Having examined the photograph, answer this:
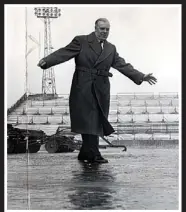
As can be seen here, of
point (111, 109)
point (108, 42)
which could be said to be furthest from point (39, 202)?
point (108, 42)

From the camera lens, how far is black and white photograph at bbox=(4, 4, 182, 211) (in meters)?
6.96

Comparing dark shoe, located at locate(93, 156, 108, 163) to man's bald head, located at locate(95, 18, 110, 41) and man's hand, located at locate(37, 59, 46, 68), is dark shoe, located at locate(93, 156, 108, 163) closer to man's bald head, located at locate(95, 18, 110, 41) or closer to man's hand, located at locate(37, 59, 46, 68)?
man's hand, located at locate(37, 59, 46, 68)

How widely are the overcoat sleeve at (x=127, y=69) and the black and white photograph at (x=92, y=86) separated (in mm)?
11

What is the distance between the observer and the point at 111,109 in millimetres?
7109

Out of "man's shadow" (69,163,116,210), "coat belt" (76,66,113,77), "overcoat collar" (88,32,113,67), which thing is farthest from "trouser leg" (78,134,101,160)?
"overcoat collar" (88,32,113,67)

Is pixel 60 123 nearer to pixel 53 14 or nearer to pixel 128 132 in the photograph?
pixel 128 132

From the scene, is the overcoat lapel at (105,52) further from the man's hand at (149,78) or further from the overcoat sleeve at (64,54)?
the man's hand at (149,78)

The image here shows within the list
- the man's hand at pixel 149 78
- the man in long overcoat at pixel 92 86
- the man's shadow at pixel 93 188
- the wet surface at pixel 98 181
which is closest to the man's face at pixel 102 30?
the man in long overcoat at pixel 92 86

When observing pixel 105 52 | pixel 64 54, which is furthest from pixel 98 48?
pixel 64 54

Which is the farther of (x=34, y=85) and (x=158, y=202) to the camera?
(x=34, y=85)

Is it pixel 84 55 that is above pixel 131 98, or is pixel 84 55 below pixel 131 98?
above

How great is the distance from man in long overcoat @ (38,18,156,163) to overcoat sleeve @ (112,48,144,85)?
0.4 inches

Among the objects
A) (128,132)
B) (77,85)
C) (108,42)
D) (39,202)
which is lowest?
(39,202)

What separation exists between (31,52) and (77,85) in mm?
639
